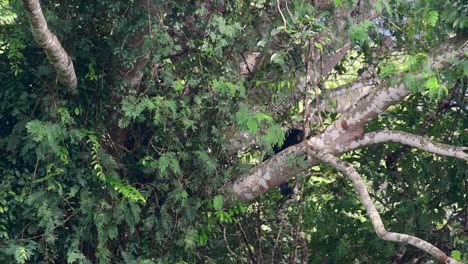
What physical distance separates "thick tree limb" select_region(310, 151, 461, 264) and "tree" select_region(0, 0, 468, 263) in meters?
0.01

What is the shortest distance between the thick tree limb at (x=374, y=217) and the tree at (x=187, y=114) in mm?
14

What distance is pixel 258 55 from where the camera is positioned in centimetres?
613

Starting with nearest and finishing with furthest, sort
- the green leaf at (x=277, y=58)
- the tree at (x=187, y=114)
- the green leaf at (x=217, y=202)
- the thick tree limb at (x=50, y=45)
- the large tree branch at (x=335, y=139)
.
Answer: the thick tree limb at (x=50, y=45) < the large tree branch at (x=335, y=139) < the tree at (x=187, y=114) < the green leaf at (x=277, y=58) < the green leaf at (x=217, y=202)

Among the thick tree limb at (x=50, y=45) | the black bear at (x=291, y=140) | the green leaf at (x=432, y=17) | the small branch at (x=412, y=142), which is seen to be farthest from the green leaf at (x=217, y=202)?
the green leaf at (x=432, y=17)

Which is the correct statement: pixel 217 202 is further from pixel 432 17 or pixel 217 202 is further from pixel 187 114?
pixel 432 17

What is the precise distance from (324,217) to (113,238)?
171 cm

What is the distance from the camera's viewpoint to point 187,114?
5574mm

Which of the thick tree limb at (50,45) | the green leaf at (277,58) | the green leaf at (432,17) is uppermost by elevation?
the green leaf at (432,17)

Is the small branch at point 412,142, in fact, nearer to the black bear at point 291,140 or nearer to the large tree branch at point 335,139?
the large tree branch at point 335,139

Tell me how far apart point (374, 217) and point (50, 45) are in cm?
203

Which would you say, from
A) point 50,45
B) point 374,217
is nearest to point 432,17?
point 374,217

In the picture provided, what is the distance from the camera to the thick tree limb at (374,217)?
461cm

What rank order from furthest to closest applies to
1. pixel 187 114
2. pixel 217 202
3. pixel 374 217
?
pixel 217 202, pixel 187 114, pixel 374 217

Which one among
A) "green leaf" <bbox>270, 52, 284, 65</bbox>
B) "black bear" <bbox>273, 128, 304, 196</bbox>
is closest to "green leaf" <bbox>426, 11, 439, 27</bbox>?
"green leaf" <bbox>270, 52, 284, 65</bbox>
